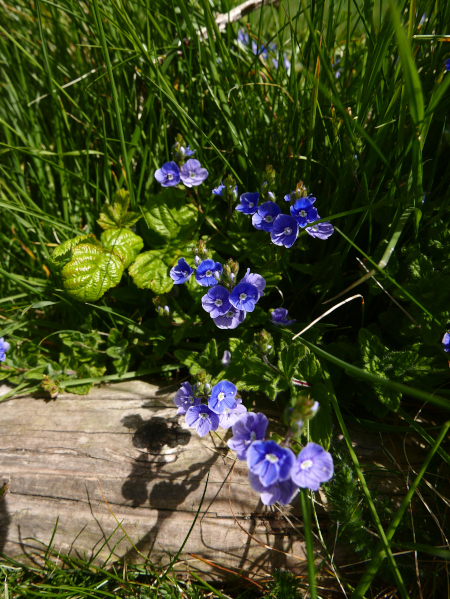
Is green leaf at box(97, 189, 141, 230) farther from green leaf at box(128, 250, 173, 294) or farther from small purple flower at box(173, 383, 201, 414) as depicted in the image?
small purple flower at box(173, 383, 201, 414)

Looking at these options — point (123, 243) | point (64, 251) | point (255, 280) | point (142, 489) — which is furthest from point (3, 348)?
point (255, 280)

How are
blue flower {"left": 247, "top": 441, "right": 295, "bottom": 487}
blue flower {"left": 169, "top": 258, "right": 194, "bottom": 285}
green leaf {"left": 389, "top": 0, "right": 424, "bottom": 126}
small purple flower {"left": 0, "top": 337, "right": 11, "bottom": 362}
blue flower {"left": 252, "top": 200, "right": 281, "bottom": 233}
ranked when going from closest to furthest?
green leaf {"left": 389, "top": 0, "right": 424, "bottom": 126}, blue flower {"left": 247, "top": 441, "right": 295, "bottom": 487}, blue flower {"left": 252, "top": 200, "right": 281, "bottom": 233}, blue flower {"left": 169, "top": 258, "right": 194, "bottom": 285}, small purple flower {"left": 0, "top": 337, "right": 11, "bottom": 362}

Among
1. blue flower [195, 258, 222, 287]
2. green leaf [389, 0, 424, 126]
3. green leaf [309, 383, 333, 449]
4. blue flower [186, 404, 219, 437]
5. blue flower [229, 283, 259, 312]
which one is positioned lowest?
green leaf [309, 383, 333, 449]

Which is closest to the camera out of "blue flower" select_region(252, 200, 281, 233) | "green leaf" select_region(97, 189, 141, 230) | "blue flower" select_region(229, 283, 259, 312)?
"blue flower" select_region(229, 283, 259, 312)

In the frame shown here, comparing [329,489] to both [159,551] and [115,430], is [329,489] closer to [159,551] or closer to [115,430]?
[159,551]

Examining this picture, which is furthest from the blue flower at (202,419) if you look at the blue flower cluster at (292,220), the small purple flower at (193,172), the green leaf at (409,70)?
the green leaf at (409,70)

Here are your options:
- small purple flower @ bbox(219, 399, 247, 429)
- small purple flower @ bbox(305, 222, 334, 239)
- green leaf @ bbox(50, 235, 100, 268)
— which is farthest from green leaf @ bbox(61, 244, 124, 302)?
small purple flower @ bbox(305, 222, 334, 239)

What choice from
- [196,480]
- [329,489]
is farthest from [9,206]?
[329,489]
